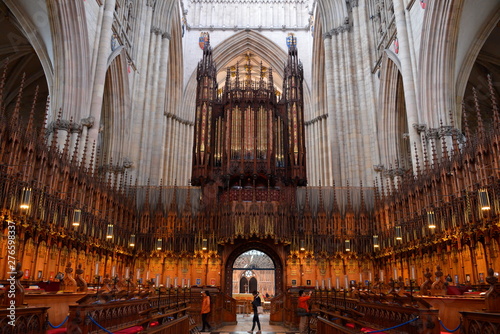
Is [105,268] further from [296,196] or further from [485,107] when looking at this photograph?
[485,107]

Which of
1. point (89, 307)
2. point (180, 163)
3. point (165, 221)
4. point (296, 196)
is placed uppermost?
point (180, 163)

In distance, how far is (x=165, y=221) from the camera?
16859mm

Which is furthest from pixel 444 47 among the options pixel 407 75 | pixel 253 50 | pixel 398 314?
pixel 253 50

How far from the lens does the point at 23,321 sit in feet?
12.8

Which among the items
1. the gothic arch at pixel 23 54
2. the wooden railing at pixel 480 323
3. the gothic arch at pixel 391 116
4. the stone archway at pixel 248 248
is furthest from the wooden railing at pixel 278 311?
the gothic arch at pixel 23 54

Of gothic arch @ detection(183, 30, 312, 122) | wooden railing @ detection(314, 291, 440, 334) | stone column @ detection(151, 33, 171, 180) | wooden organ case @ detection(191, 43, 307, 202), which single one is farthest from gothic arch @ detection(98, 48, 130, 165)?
gothic arch @ detection(183, 30, 312, 122)

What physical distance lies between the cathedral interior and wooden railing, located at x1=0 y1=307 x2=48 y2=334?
0.02 meters

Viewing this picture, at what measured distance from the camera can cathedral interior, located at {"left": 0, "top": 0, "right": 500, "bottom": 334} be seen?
854cm

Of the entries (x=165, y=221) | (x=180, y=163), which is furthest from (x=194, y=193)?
(x=180, y=163)

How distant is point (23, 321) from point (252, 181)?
50.4ft

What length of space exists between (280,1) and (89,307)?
119 ft

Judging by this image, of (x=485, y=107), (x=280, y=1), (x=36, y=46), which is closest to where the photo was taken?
(x=36, y=46)

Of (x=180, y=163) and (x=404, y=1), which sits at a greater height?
(x=404, y=1)

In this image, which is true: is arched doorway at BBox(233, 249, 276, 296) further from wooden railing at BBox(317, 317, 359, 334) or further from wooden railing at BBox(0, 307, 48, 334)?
wooden railing at BBox(0, 307, 48, 334)
